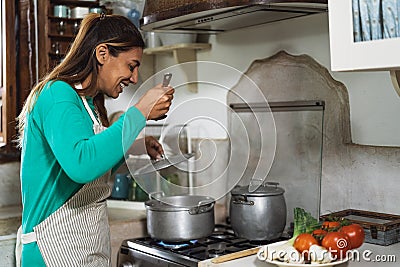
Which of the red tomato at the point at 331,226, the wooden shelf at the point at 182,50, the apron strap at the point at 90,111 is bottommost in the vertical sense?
the red tomato at the point at 331,226

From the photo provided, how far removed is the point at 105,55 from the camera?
5.28ft

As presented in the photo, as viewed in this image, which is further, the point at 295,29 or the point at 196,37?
the point at 196,37

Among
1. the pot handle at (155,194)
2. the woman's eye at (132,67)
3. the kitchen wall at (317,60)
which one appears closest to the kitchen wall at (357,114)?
the kitchen wall at (317,60)

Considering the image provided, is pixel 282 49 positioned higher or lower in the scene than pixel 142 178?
higher

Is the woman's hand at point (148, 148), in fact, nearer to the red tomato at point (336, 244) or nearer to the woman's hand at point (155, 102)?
the woman's hand at point (155, 102)

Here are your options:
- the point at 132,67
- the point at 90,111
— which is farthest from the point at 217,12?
the point at 90,111

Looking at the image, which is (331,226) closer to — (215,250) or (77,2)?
(215,250)

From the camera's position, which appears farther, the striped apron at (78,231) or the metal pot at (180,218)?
the metal pot at (180,218)

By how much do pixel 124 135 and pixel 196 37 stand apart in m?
1.26

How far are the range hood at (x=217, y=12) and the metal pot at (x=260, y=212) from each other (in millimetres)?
618

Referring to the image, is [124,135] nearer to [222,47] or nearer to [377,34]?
[377,34]

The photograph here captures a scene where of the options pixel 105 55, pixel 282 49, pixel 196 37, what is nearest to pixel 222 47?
pixel 196 37

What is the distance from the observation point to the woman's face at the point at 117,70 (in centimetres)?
162

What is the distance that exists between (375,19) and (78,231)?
3.26ft
